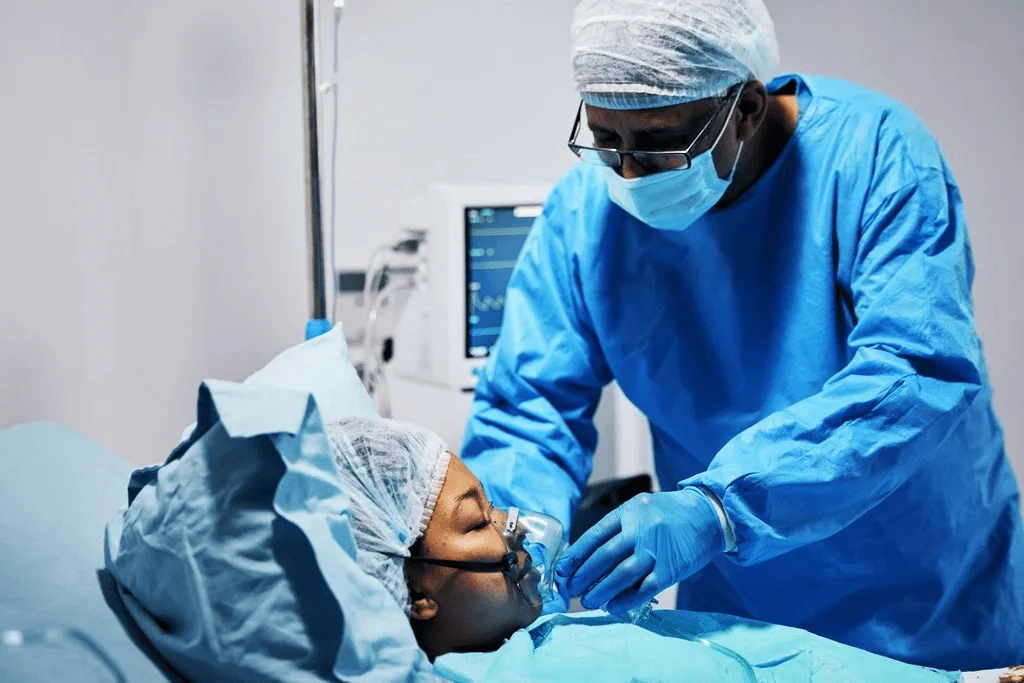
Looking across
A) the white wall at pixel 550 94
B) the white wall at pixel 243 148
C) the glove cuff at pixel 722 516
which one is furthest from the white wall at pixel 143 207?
the glove cuff at pixel 722 516

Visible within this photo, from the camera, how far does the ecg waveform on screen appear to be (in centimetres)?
217

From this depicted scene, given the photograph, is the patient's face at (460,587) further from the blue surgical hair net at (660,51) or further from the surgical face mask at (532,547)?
the blue surgical hair net at (660,51)

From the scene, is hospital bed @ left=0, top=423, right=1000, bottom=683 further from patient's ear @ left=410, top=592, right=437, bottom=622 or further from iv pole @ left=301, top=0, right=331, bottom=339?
iv pole @ left=301, top=0, right=331, bottom=339

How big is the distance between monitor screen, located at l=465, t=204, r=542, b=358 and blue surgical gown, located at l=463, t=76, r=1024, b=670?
0.54 metres

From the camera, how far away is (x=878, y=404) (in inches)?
46.9

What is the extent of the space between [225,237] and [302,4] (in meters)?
0.65

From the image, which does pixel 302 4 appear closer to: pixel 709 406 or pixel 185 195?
pixel 185 195

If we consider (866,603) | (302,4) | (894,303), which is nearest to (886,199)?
(894,303)

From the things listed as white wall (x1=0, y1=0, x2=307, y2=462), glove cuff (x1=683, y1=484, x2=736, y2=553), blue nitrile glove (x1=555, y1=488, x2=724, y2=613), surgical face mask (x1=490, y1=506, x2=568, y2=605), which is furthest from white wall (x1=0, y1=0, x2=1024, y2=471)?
glove cuff (x1=683, y1=484, x2=736, y2=553)

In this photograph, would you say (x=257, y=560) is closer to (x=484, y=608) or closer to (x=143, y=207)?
(x=484, y=608)

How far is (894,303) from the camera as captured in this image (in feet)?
4.09

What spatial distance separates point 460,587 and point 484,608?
0.04 m

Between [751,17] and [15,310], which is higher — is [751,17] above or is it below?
above

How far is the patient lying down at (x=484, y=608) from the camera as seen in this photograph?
3.72 ft
